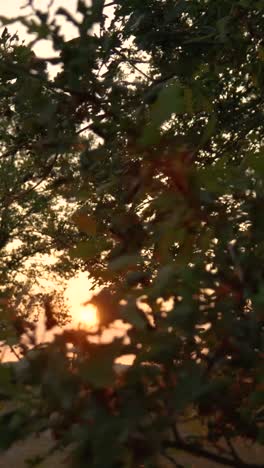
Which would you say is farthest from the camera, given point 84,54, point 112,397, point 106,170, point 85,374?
point 106,170

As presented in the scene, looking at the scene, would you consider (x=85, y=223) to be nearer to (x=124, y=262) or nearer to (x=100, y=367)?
(x=124, y=262)

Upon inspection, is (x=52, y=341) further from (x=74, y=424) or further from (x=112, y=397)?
(x=74, y=424)

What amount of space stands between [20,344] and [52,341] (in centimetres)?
35

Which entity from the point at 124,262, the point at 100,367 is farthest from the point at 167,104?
the point at 100,367

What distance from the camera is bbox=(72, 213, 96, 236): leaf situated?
2209mm

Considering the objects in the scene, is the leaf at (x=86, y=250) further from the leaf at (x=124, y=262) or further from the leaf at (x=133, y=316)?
the leaf at (x=133, y=316)

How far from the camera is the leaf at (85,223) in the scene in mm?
2209

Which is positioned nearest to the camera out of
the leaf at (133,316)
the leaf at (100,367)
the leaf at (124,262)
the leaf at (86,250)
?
the leaf at (100,367)

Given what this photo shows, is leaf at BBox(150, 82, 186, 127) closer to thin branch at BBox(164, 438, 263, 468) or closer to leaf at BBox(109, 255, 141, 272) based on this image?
leaf at BBox(109, 255, 141, 272)

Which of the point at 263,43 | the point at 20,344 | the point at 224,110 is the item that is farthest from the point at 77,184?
the point at 224,110

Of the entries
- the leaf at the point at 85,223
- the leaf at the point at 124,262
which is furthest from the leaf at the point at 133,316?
the leaf at the point at 85,223

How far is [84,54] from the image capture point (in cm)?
231

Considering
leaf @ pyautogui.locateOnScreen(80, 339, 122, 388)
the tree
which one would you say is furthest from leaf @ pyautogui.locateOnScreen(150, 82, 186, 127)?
leaf @ pyautogui.locateOnScreen(80, 339, 122, 388)

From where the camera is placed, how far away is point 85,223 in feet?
7.30
